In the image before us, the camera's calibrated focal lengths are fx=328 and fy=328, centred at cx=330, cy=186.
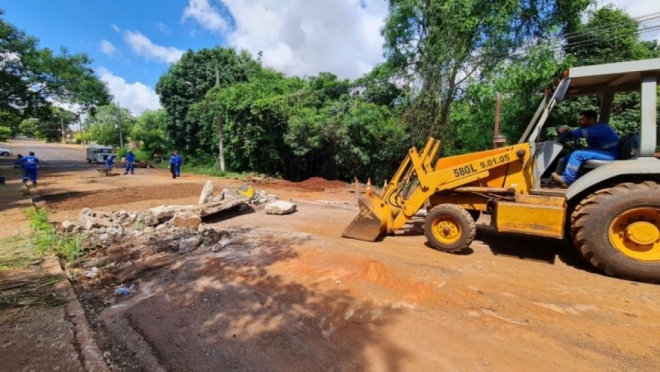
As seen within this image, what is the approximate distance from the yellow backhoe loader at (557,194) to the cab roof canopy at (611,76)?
0.4 inches

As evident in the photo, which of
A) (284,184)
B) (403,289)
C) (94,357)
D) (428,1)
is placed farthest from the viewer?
(284,184)

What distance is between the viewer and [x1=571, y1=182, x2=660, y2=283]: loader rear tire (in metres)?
3.93

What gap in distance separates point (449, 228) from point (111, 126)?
5994 cm

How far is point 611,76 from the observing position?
14.5 ft

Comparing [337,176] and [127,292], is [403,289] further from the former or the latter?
[337,176]

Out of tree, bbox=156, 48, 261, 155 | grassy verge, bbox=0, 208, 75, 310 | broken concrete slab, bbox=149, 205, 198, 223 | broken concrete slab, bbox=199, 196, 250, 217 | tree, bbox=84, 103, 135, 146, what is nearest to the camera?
grassy verge, bbox=0, 208, 75, 310

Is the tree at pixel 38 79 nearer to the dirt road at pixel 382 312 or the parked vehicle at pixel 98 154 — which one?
the parked vehicle at pixel 98 154

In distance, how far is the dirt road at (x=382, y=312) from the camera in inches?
103

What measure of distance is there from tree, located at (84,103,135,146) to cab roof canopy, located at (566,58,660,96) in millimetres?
54810

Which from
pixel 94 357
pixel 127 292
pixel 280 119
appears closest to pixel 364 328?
pixel 94 357

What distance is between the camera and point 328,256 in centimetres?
484

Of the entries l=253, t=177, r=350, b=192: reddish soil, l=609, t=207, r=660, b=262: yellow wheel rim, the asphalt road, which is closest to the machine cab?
l=609, t=207, r=660, b=262: yellow wheel rim

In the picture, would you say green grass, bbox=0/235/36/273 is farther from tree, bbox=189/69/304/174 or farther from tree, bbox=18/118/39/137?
tree, bbox=18/118/39/137

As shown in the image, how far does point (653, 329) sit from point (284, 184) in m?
14.0
